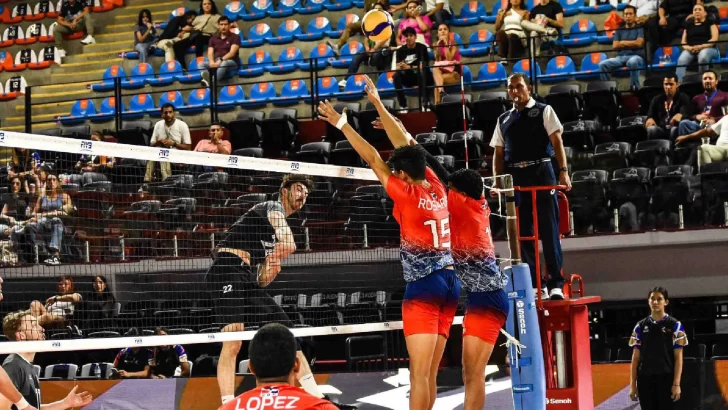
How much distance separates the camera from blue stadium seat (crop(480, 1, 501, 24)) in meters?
21.0

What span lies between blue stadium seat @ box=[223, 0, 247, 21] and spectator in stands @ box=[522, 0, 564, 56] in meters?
7.40

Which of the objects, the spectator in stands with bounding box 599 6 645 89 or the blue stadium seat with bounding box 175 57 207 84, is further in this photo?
the blue stadium seat with bounding box 175 57 207 84

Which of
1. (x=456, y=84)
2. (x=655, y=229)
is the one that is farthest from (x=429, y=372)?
(x=456, y=84)

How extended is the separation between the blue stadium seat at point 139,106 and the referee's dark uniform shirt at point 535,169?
13.1m

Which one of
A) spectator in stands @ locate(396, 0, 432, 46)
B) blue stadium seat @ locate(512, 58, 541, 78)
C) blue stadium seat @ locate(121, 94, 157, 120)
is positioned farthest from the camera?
blue stadium seat @ locate(121, 94, 157, 120)

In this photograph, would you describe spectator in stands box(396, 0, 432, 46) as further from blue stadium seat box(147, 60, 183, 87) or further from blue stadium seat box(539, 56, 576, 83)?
blue stadium seat box(147, 60, 183, 87)

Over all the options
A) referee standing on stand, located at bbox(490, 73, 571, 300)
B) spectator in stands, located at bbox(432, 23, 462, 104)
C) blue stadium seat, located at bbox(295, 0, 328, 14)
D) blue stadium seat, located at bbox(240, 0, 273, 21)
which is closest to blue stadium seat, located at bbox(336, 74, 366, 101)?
spectator in stands, located at bbox(432, 23, 462, 104)

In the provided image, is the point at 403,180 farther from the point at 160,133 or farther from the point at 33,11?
the point at 33,11

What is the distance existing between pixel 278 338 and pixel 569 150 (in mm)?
11336

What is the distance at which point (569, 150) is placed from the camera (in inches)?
592

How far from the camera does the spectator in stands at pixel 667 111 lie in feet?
50.7

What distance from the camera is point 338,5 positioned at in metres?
22.7

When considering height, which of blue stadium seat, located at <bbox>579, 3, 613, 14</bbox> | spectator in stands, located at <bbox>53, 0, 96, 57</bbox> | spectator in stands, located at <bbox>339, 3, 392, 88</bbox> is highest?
spectator in stands, located at <bbox>53, 0, 96, 57</bbox>

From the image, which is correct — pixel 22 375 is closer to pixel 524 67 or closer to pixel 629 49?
pixel 629 49
